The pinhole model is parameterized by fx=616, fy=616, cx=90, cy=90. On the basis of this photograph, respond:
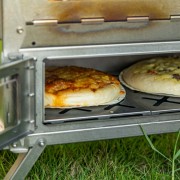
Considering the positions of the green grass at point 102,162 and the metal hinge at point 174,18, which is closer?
the metal hinge at point 174,18

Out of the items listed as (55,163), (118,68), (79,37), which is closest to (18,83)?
(79,37)

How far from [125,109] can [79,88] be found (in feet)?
0.74

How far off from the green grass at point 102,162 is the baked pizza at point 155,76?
35cm

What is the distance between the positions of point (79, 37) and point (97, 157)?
36.8 inches

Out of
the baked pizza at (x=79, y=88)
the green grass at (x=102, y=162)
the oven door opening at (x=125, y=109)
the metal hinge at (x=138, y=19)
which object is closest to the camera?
the metal hinge at (x=138, y=19)

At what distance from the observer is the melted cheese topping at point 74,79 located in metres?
2.76

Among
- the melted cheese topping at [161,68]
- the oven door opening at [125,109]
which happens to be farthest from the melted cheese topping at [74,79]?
the melted cheese topping at [161,68]

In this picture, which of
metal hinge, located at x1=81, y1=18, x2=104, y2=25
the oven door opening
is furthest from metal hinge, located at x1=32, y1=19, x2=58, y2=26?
the oven door opening

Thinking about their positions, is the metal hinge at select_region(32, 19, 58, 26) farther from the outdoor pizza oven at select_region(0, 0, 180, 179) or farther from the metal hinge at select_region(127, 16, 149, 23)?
Answer: the metal hinge at select_region(127, 16, 149, 23)

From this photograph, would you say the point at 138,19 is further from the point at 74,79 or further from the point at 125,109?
the point at 74,79

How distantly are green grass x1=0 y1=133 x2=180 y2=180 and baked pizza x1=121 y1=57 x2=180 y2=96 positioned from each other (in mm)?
350

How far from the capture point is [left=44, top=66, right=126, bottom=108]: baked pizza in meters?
2.68

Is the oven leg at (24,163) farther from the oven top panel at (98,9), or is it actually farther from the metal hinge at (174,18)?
the metal hinge at (174,18)

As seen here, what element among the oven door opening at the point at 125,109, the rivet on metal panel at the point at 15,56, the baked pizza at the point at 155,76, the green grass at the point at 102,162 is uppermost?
the rivet on metal panel at the point at 15,56
